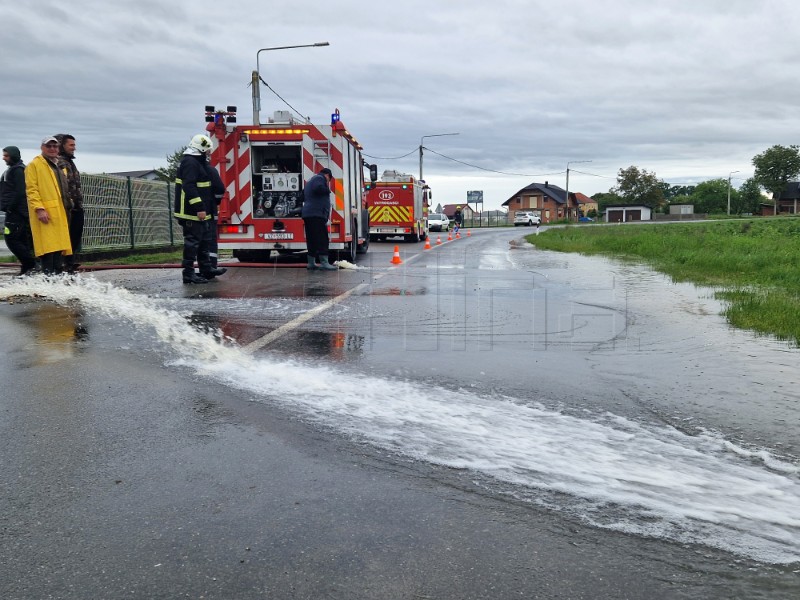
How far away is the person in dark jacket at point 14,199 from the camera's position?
9805mm

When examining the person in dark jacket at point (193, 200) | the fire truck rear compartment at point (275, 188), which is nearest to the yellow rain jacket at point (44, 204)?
the person in dark jacket at point (193, 200)

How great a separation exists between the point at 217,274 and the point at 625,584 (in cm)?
954

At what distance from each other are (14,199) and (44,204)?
137 cm

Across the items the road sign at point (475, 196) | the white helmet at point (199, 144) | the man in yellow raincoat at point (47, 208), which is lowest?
the man in yellow raincoat at point (47, 208)

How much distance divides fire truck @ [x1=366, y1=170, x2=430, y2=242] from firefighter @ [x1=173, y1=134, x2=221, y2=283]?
66.9 ft

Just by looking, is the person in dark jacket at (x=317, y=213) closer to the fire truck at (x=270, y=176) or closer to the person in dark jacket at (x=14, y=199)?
the fire truck at (x=270, y=176)

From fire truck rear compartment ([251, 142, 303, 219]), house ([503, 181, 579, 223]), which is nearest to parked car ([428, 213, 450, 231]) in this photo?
fire truck rear compartment ([251, 142, 303, 219])

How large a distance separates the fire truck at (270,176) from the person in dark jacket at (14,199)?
14.3ft

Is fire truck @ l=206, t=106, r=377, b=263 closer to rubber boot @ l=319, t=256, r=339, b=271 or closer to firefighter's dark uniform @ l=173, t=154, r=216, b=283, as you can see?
rubber boot @ l=319, t=256, r=339, b=271

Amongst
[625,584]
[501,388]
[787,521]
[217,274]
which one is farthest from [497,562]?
[217,274]

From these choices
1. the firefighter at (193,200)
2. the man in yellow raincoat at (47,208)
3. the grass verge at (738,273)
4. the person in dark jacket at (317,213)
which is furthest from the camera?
the person in dark jacket at (317,213)

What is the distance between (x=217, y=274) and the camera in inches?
433

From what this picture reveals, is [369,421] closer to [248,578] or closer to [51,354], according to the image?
[248,578]

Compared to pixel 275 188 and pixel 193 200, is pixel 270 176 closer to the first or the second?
pixel 275 188
